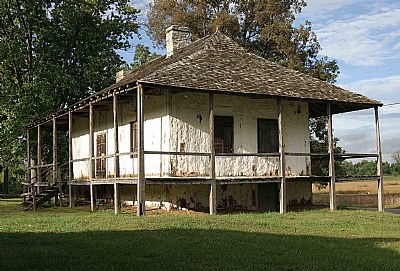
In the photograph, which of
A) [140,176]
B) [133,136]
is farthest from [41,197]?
[140,176]

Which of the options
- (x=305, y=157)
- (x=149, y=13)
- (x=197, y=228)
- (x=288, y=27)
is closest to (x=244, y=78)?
(x=305, y=157)

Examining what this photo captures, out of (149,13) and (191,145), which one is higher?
(149,13)

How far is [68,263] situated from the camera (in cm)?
979

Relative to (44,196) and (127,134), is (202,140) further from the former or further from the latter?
(44,196)

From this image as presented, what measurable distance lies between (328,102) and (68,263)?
52.7ft

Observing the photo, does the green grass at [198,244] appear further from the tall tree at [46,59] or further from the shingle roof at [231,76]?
the tall tree at [46,59]

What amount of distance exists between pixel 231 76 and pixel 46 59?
1701cm

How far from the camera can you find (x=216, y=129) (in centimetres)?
2298

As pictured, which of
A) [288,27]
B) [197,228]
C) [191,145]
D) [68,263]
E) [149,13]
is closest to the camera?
[68,263]

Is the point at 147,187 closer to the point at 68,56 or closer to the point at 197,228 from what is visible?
the point at 197,228

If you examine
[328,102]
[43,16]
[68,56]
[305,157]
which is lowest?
[305,157]

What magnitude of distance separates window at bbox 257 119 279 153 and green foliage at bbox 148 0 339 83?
47.8ft

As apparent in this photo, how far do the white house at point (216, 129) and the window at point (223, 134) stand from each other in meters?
0.04

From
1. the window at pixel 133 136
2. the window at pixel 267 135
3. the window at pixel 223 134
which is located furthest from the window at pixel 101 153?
the window at pixel 267 135
